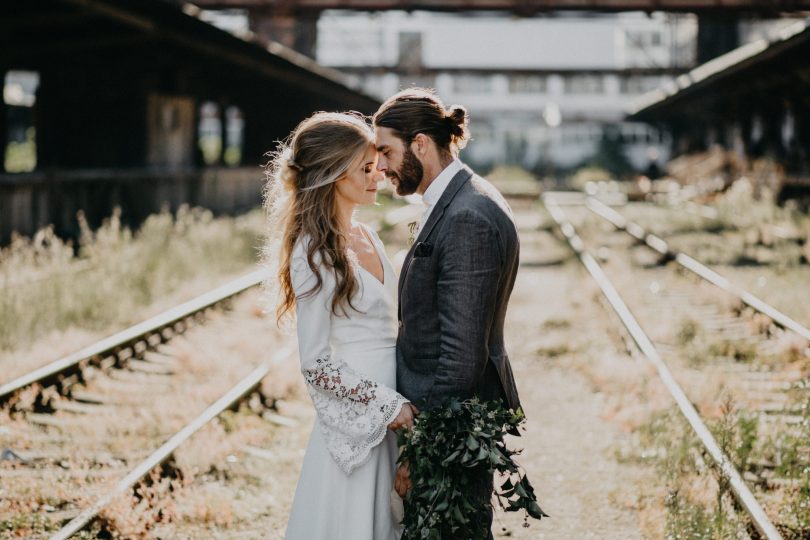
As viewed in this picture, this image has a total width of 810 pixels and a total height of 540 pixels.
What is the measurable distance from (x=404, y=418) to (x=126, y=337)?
510 centimetres

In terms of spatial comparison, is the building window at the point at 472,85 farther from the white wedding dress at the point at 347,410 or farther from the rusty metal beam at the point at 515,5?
the white wedding dress at the point at 347,410

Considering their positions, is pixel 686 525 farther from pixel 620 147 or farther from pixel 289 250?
pixel 620 147

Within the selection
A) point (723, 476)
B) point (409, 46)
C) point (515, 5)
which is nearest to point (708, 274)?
point (723, 476)

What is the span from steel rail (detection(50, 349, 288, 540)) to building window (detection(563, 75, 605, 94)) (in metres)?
67.5

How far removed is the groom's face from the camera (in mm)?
2889

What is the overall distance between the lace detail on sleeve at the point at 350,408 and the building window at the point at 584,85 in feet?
232

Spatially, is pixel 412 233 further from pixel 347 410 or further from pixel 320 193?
pixel 347 410

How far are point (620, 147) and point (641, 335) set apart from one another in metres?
56.9

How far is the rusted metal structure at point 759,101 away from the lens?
18.7 meters

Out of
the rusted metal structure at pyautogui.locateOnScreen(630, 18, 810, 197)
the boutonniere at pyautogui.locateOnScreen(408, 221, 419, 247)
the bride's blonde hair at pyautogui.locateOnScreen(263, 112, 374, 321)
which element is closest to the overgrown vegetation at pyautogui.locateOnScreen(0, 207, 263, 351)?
the boutonniere at pyautogui.locateOnScreen(408, 221, 419, 247)

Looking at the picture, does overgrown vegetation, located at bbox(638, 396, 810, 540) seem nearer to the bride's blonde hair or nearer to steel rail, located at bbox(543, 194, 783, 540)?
steel rail, located at bbox(543, 194, 783, 540)

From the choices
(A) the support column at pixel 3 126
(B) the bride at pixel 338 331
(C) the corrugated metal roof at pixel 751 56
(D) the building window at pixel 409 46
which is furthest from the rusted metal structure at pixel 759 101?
(D) the building window at pixel 409 46

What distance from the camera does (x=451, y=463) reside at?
2.75m

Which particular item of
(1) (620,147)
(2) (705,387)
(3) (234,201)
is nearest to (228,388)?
(2) (705,387)
